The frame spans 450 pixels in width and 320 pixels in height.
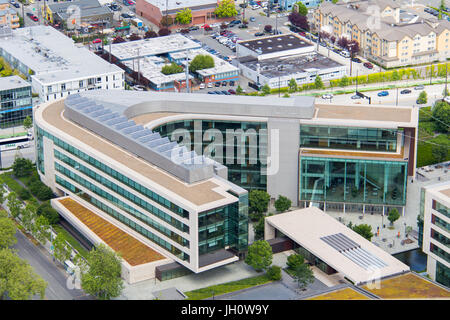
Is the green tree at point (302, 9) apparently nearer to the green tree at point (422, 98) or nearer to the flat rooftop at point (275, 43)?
the flat rooftop at point (275, 43)

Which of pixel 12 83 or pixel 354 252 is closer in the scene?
pixel 354 252

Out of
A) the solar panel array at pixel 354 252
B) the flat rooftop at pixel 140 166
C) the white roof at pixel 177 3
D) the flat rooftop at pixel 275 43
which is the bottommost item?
the solar panel array at pixel 354 252

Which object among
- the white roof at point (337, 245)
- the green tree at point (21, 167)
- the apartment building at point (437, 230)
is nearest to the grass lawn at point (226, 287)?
the white roof at point (337, 245)

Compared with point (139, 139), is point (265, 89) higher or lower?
lower

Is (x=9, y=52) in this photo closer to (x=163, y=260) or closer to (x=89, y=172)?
(x=89, y=172)

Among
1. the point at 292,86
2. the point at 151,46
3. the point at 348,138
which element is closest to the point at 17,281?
the point at 348,138

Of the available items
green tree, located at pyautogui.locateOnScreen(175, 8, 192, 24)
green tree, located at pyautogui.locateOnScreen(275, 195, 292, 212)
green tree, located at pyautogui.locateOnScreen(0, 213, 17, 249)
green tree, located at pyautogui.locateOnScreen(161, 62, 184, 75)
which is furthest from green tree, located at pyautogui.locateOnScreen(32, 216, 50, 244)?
green tree, located at pyautogui.locateOnScreen(175, 8, 192, 24)

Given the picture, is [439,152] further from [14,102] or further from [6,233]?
[14,102]

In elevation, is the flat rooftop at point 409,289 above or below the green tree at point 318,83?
below

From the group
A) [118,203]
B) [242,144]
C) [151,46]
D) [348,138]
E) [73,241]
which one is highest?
[348,138]
